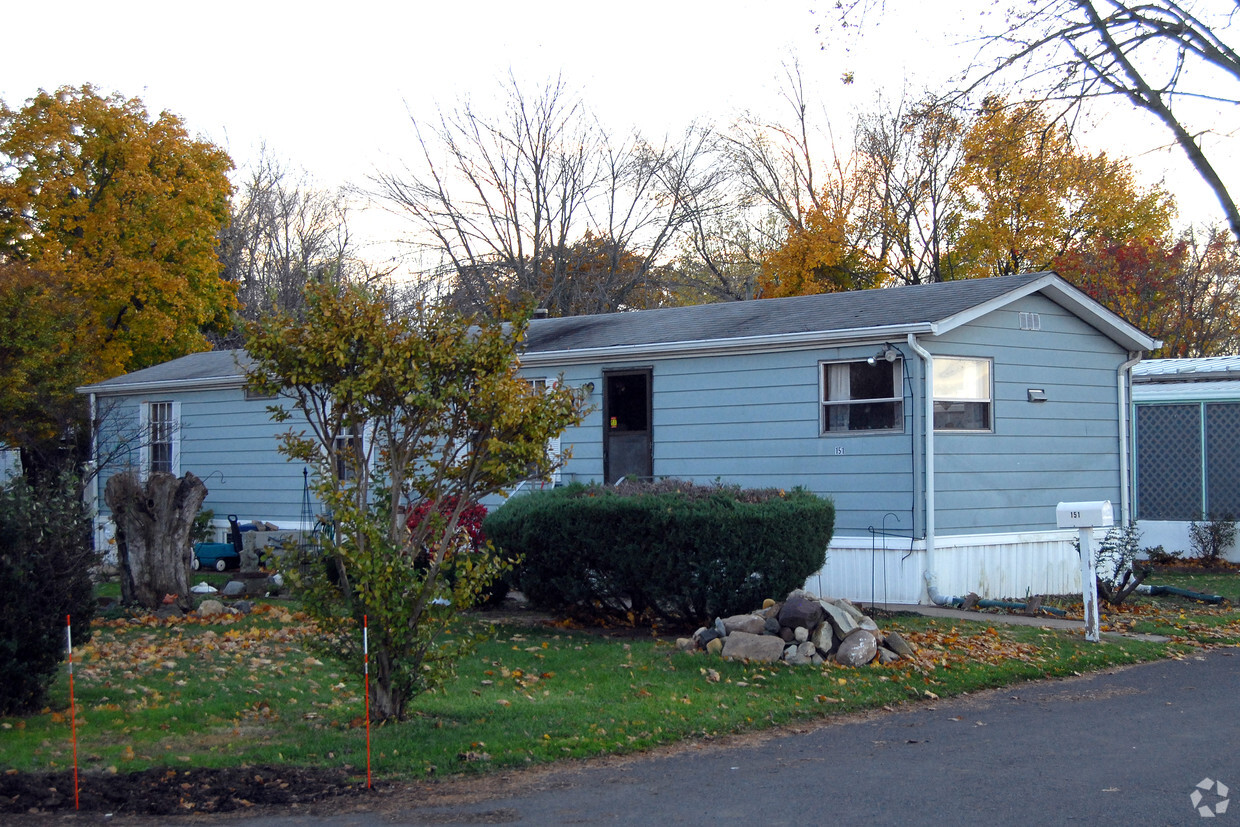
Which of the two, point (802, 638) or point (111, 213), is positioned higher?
point (111, 213)

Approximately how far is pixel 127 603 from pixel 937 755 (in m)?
10.00

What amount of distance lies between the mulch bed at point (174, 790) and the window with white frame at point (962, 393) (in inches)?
358

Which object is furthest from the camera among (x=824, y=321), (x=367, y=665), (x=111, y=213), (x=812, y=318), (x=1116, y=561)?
(x=111, y=213)

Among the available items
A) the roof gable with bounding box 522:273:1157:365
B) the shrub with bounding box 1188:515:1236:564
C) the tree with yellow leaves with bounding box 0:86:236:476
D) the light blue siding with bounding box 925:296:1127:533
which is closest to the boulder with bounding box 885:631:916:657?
the light blue siding with bounding box 925:296:1127:533

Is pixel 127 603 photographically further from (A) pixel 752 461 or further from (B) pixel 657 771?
(B) pixel 657 771

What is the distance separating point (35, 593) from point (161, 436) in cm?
1419

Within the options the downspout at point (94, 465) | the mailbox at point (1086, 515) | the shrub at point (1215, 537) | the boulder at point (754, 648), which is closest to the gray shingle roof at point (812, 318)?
the mailbox at point (1086, 515)

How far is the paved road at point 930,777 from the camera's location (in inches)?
226

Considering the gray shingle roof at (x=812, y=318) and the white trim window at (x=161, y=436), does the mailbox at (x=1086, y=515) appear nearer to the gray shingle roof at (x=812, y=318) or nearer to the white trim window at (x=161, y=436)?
the gray shingle roof at (x=812, y=318)

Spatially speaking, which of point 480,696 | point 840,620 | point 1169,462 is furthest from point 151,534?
point 1169,462

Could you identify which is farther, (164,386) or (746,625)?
(164,386)

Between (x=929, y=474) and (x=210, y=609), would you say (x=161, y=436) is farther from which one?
(x=929, y=474)

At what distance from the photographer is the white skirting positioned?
13.4 metres

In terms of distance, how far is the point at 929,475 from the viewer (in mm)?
13219
